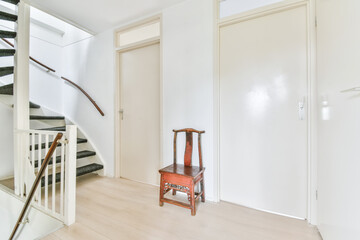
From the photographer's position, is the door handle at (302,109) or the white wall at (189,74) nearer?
the door handle at (302,109)

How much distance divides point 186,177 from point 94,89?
220 centimetres

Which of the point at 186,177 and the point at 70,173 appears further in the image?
the point at 186,177

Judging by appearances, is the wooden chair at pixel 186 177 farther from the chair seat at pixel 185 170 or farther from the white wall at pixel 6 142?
the white wall at pixel 6 142

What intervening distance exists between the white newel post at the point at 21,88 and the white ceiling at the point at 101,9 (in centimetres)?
35

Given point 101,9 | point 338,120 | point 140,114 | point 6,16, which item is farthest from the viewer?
point 140,114

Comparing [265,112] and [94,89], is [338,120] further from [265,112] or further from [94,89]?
[94,89]

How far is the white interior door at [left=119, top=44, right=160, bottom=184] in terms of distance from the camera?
2.37 metres

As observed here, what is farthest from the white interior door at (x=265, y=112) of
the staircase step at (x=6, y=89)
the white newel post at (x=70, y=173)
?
the staircase step at (x=6, y=89)

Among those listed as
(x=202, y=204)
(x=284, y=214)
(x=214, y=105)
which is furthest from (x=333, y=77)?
(x=202, y=204)

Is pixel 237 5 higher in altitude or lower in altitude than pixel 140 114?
higher

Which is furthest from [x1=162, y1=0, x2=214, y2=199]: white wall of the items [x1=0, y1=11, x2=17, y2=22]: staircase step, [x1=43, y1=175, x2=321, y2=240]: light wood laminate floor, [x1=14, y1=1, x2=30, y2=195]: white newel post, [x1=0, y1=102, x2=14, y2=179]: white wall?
[x1=0, y1=102, x2=14, y2=179]: white wall

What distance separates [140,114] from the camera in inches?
98.7

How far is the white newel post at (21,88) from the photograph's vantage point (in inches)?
77.6

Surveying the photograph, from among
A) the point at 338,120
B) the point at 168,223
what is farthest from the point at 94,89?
the point at 338,120
